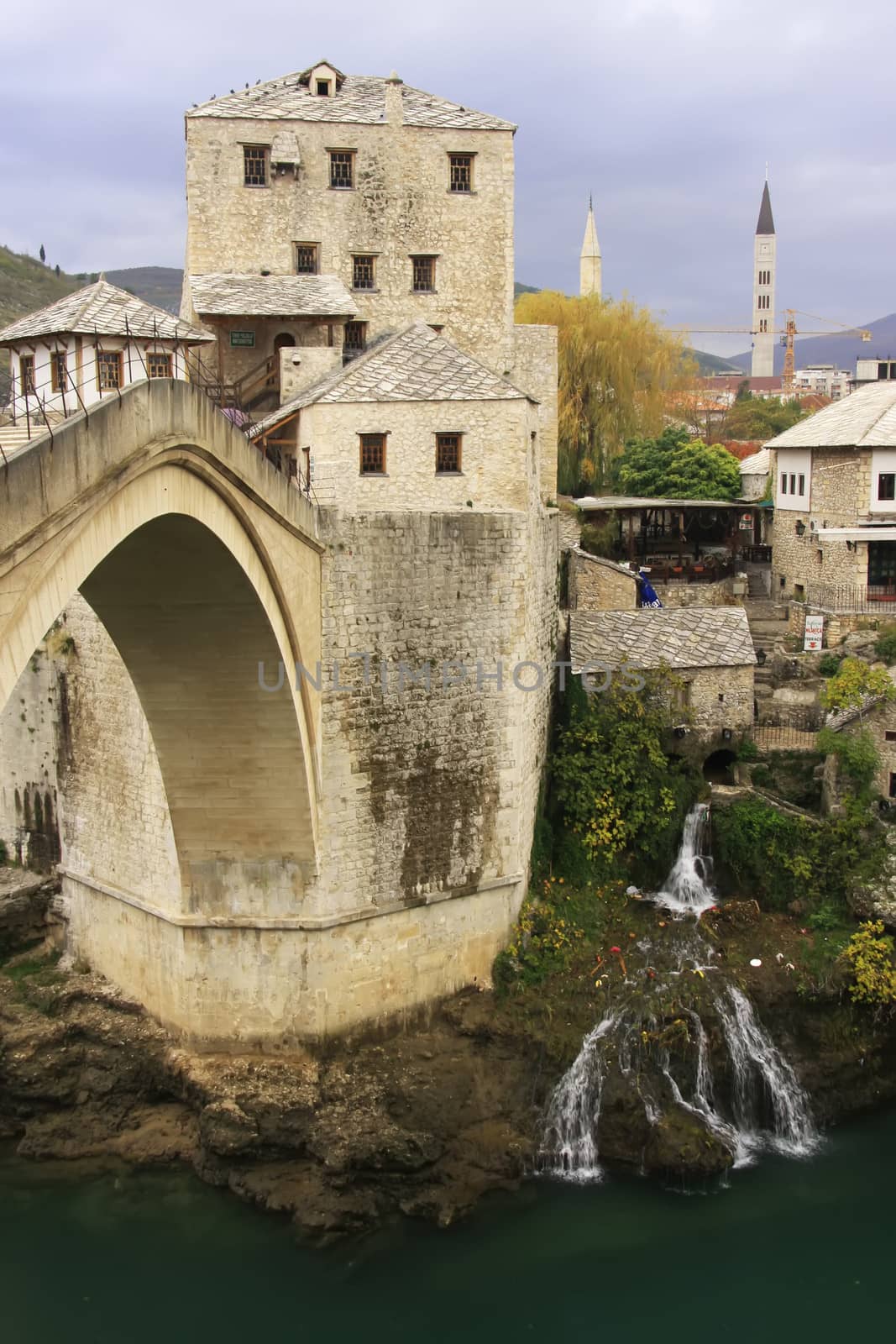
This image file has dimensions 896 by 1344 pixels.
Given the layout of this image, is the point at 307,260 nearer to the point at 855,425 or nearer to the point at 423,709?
the point at 423,709

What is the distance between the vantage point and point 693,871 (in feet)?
71.4

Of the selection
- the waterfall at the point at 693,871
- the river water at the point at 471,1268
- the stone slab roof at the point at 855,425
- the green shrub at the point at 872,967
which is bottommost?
the river water at the point at 471,1268

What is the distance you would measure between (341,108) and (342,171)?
1.13 m

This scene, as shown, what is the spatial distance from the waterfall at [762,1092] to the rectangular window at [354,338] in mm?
12593

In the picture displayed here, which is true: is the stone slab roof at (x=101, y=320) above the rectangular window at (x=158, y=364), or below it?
above

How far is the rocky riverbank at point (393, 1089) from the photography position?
1720cm

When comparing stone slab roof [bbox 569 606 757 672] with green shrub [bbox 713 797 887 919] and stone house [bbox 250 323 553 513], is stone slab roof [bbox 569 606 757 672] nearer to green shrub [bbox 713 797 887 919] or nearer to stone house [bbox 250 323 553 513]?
green shrub [bbox 713 797 887 919]

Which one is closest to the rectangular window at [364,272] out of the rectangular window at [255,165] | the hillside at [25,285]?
the rectangular window at [255,165]

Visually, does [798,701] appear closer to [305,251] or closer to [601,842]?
[601,842]

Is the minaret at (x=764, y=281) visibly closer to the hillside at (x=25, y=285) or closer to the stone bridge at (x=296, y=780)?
the hillside at (x=25, y=285)

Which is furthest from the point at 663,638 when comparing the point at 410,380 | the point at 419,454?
the point at 410,380

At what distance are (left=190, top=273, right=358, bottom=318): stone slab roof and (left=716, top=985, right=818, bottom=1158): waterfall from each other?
12673mm

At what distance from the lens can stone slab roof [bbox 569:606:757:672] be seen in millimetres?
22969

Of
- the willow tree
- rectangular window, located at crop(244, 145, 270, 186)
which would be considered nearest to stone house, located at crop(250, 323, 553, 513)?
rectangular window, located at crop(244, 145, 270, 186)
